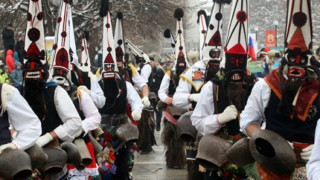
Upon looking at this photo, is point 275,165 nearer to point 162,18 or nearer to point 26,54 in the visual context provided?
point 26,54

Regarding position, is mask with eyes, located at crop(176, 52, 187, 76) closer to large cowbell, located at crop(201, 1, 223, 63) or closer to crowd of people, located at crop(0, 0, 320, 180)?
crowd of people, located at crop(0, 0, 320, 180)

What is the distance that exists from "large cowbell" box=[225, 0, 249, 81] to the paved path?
494cm

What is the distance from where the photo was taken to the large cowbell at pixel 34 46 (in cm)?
613

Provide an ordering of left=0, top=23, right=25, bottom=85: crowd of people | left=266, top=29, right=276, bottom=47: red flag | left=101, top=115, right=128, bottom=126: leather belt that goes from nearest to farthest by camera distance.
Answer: left=101, top=115, right=128, bottom=126: leather belt, left=0, top=23, right=25, bottom=85: crowd of people, left=266, top=29, right=276, bottom=47: red flag

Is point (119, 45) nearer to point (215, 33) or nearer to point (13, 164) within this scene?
point (215, 33)

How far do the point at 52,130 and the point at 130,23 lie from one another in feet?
79.2

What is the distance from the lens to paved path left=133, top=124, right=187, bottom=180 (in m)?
11.3

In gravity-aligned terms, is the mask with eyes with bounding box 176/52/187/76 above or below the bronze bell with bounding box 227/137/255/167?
above

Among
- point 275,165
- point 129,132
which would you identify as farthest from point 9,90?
point 129,132

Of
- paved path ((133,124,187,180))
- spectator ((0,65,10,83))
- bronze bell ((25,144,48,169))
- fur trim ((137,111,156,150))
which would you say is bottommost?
paved path ((133,124,187,180))

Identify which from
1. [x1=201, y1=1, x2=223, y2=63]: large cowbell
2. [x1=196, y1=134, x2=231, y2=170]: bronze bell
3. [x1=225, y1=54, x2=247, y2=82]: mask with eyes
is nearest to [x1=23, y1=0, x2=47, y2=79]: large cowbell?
[x1=196, y1=134, x2=231, y2=170]: bronze bell

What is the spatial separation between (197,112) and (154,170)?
5247mm

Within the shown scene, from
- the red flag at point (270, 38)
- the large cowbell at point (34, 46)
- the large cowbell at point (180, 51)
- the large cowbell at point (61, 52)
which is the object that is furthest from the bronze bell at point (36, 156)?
the red flag at point (270, 38)

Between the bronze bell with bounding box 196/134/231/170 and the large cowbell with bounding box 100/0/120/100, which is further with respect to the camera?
the large cowbell with bounding box 100/0/120/100
